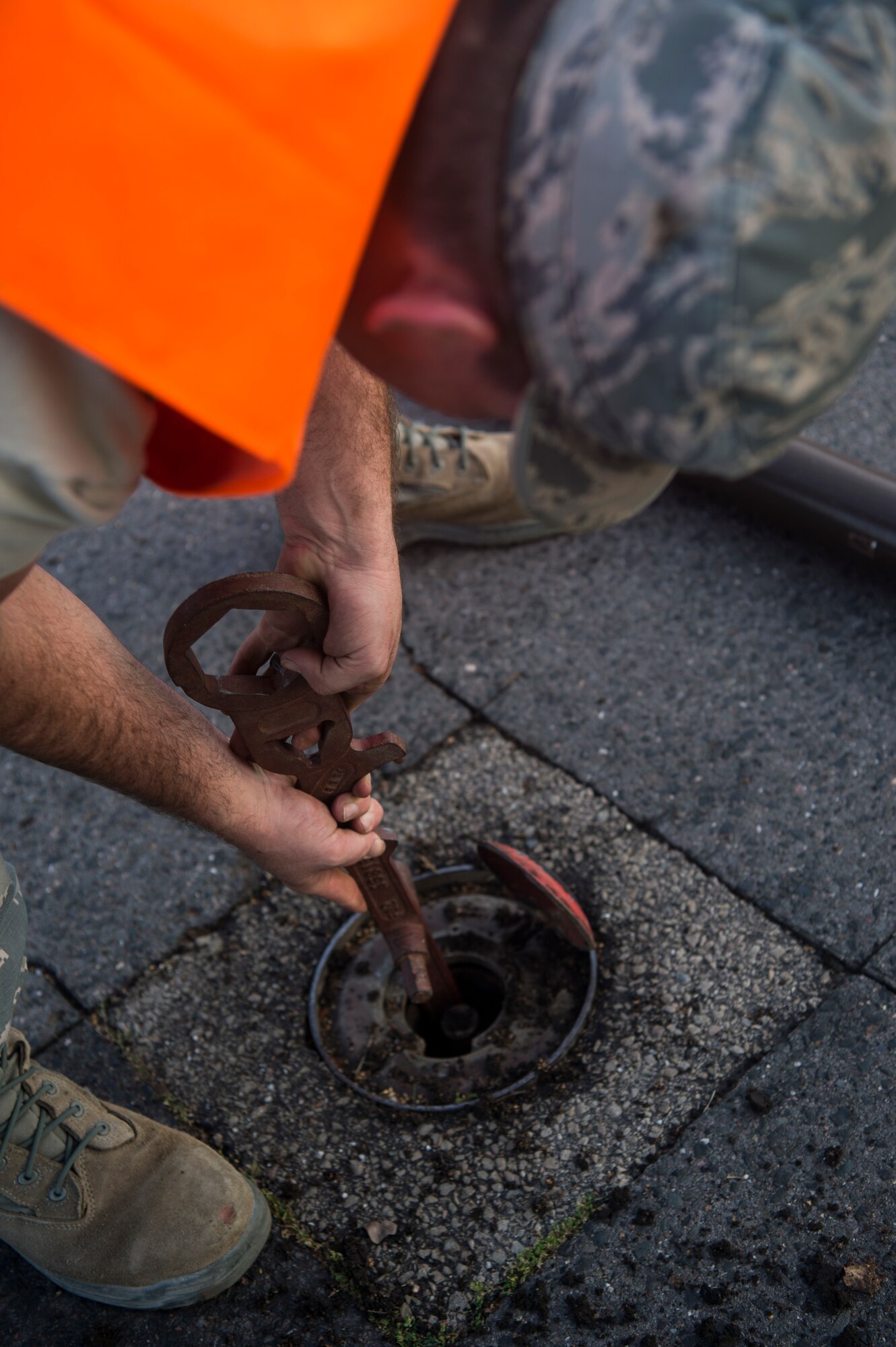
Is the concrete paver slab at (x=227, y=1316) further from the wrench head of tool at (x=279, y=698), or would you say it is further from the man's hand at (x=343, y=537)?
the man's hand at (x=343, y=537)

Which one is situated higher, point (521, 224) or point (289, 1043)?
point (521, 224)

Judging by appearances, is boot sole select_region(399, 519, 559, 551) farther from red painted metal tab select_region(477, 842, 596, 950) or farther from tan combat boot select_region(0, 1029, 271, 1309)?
tan combat boot select_region(0, 1029, 271, 1309)

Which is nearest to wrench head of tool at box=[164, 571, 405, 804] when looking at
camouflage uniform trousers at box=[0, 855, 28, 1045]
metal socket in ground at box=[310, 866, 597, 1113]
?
camouflage uniform trousers at box=[0, 855, 28, 1045]

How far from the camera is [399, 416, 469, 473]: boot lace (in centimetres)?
302

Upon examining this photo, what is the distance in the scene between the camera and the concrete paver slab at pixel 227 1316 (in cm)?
187

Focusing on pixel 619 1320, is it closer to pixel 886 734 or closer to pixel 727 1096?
pixel 727 1096

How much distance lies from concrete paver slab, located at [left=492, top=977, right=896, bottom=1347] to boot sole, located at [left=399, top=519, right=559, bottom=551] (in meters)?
1.54

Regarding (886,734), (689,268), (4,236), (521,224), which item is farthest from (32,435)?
(886,734)

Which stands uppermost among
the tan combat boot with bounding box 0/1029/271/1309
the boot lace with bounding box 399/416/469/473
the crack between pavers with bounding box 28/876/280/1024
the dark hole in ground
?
the boot lace with bounding box 399/416/469/473

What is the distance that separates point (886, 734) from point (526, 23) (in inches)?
77.5

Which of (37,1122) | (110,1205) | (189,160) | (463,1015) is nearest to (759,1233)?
(463,1015)

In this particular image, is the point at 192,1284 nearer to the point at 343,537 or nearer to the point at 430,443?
the point at 343,537

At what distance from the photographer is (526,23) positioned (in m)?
0.94

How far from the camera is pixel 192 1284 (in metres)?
1.86
